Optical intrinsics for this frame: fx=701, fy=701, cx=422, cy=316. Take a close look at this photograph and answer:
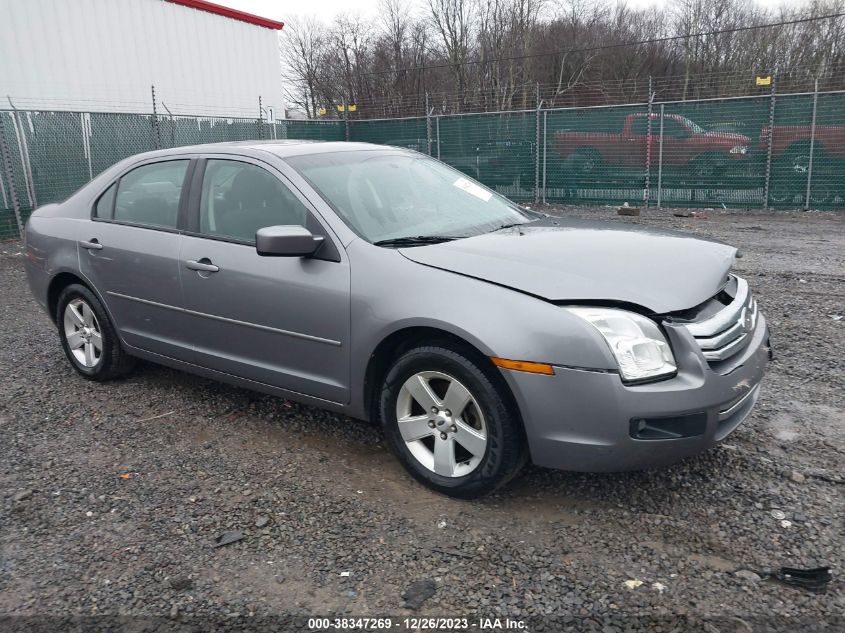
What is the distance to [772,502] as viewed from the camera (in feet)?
10.1

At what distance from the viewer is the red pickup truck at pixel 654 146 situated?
1371 centimetres

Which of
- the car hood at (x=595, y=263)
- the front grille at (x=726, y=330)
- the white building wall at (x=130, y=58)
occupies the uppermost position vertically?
the white building wall at (x=130, y=58)

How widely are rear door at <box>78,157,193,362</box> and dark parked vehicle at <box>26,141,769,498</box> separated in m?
0.01

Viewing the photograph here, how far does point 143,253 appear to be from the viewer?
433cm

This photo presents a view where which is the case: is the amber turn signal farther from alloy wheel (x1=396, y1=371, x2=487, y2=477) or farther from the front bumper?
alloy wheel (x1=396, y1=371, x2=487, y2=477)

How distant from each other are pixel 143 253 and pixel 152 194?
1.41 feet

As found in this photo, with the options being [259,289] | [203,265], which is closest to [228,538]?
[259,289]

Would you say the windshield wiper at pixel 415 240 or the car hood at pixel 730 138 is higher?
the car hood at pixel 730 138

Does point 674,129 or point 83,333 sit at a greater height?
point 674,129

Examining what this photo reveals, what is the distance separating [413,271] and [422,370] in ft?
1.48

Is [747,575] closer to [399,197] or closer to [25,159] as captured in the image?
[399,197]

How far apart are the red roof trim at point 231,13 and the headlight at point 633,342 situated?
1987 centimetres

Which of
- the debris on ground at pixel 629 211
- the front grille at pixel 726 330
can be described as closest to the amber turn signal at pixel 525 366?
the front grille at pixel 726 330

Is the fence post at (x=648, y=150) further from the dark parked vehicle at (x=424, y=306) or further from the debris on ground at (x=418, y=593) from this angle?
the debris on ground at (x=418, y=593)
